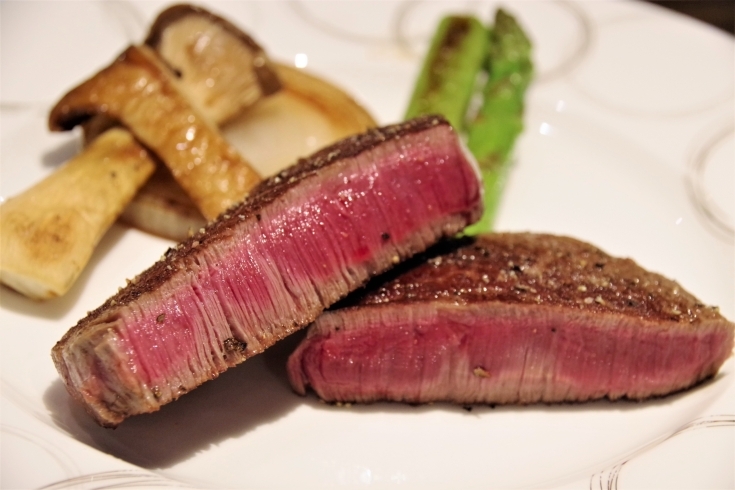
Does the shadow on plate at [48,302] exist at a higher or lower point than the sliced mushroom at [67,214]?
lower

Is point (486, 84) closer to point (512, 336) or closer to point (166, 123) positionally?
point (166, 123)

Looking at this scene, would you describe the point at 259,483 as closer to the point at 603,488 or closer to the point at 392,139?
the point at 603,488

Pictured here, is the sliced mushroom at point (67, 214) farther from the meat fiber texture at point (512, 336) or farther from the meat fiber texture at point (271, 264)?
the meat fiber texture at point (512, 336)

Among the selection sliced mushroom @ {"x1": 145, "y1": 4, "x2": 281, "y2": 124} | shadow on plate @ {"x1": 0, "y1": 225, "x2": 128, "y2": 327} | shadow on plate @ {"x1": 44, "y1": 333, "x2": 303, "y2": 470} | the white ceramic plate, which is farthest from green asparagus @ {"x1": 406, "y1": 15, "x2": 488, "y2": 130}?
shadow on plate @ {"x1": 0, "y1": 225, "x2": 128, "y2": 327}

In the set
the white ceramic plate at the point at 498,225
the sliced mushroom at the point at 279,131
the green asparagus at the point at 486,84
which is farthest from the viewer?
the green asparagus at the point at 486,84

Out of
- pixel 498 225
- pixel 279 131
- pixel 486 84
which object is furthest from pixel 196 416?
pixel 486 84

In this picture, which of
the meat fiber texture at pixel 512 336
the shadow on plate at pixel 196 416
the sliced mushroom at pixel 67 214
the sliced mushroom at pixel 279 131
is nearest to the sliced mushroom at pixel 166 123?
the sliced mushroom at pixel 67 214
